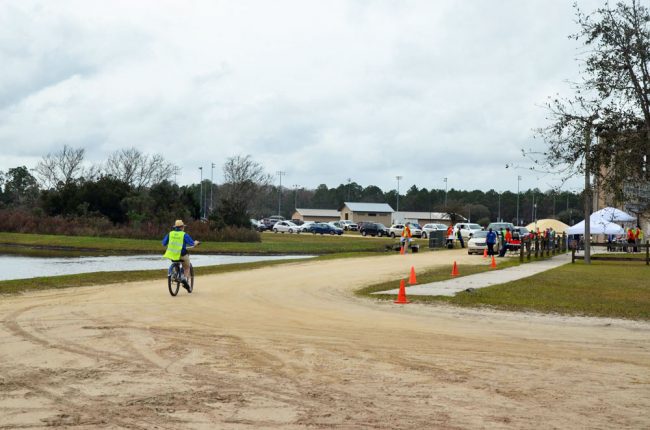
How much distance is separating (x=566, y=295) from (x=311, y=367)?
41.5 feet

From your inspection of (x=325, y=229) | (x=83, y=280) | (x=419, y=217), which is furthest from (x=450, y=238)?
(x=419, y=217)

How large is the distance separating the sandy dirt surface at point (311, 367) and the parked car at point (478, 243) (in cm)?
3143

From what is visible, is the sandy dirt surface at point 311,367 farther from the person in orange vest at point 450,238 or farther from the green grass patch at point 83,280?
the person in orange vest at point 450,238

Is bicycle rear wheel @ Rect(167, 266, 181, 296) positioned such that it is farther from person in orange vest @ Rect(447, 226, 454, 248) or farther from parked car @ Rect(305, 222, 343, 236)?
parked car @ Rect(305, 222, 343, 236)

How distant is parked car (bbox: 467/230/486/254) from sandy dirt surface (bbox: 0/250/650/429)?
103ft

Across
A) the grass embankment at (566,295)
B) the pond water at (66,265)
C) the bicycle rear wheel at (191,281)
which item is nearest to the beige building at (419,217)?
the pond water at (66,265)

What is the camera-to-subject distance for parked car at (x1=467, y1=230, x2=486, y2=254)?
4878 centimetres

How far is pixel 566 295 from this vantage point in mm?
21344

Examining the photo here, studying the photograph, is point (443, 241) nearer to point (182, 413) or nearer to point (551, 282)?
point (551, 282)

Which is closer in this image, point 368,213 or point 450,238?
point 450,238

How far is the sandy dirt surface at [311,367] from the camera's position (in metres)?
8.02

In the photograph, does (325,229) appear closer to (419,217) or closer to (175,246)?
(175,246)

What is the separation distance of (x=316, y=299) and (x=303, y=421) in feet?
41.7

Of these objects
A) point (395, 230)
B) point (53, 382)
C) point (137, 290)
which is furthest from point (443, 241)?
point (53, 382)
